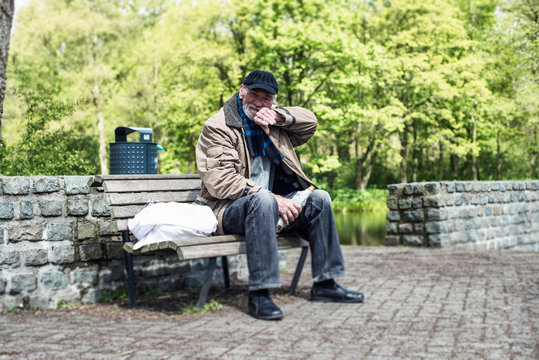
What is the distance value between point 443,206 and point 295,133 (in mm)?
5680

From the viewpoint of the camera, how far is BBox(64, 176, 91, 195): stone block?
16.1ft

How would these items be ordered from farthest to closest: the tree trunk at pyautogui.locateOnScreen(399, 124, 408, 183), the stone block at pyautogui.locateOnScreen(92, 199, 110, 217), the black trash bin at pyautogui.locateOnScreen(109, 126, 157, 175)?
1. the tree trunk at pyautogui.locateOnScreen(399, 124, 408, 183)
2. the black trash bin at pyautogui.locateOnScreen(109, 126, 157, 175)
3. the stone block at pyautogui.locateOnScreen(92, 199, 110, 217)

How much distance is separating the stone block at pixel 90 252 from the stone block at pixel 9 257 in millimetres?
514

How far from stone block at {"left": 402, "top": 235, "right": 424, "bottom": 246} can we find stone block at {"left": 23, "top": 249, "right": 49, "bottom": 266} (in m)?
6.60

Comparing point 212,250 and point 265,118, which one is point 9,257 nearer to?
point 212,250

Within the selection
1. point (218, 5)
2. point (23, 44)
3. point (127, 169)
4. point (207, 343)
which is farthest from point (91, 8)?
point (207, 343)

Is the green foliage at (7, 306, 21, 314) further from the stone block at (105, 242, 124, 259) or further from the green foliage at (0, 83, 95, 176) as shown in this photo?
the green foliage at (0, 83, 95, 176)

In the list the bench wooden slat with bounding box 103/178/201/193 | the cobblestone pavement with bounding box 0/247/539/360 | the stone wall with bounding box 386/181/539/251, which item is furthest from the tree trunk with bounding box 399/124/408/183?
the bench wooden slat with bounding box 103/178/201/193

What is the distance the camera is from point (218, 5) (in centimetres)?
2512

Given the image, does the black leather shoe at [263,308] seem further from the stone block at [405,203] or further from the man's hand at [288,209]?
the stone block at [405,203]

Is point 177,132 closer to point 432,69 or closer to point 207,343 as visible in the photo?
point 432,69

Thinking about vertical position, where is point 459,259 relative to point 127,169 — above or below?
below

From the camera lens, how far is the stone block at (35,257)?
466 centimetres

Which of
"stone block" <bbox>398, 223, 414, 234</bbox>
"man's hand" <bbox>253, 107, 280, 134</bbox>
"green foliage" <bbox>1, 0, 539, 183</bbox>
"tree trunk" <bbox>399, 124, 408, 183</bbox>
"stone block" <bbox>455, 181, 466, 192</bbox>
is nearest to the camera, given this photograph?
"man's hand" <bbox>253, 107, 280, 134</bbox>
